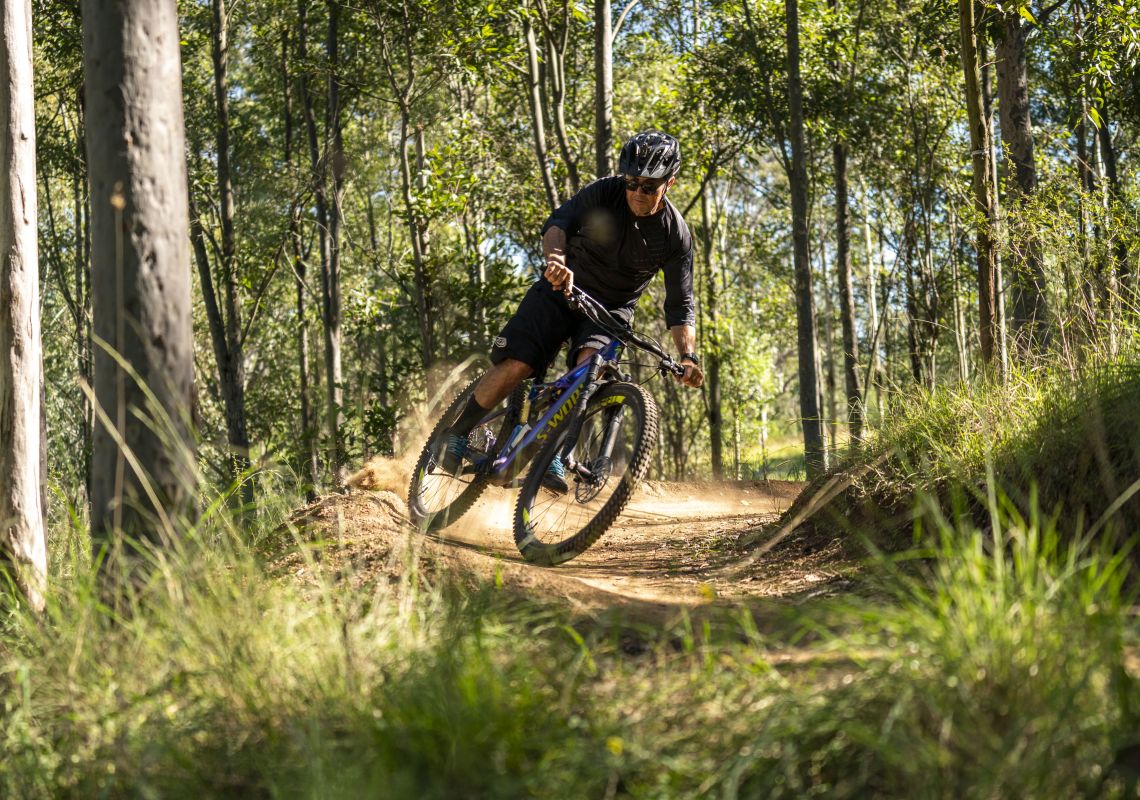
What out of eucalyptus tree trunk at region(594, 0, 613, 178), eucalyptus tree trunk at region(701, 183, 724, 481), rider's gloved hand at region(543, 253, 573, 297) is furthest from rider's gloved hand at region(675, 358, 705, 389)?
eucalyptus tree trunk at region(701, 183, 724, 481)

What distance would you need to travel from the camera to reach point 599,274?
6.12m

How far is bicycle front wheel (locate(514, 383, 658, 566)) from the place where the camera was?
218 inches

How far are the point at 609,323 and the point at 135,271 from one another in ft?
9.55

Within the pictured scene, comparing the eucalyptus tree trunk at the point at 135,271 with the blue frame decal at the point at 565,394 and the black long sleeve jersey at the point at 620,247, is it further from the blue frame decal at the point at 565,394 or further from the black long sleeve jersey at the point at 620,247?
the black long sleeve jersey at the point at 620,247

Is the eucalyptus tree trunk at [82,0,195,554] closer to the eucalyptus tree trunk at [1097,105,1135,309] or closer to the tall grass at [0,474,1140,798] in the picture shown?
the tall grass at [0,474,1140,798]

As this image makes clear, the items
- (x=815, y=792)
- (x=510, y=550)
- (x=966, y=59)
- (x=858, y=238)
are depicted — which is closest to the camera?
(x=815, y=792)

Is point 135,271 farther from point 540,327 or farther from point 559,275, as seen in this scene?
point 540,327

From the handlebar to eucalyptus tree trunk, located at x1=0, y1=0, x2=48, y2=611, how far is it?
9.01 ft

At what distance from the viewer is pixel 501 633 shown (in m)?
3.14

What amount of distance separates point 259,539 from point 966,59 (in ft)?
17.9

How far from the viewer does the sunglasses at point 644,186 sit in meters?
5.61

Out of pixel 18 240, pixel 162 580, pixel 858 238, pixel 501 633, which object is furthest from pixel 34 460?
pixel 858 238

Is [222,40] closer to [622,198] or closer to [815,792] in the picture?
[622,198]

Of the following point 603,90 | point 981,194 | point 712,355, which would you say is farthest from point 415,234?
point 981,194
